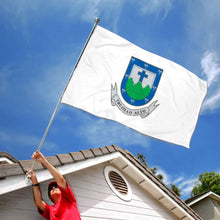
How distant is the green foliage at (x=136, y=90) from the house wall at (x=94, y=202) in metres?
2.03

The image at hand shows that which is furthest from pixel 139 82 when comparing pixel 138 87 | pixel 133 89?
pixel 133 89


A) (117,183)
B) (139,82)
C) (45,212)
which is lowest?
(45,212)

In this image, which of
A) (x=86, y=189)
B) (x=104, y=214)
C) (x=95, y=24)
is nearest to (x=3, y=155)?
(x=86, y=189)

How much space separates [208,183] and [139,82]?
34.6 metres

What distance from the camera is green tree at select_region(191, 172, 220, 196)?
1257 inches

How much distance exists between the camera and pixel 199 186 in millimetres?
34188

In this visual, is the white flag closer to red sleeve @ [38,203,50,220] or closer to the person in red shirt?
the person in red shirt

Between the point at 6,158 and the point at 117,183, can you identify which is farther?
the point at 6,158

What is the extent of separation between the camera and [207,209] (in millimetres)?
15250

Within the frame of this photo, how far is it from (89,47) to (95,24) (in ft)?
1.44

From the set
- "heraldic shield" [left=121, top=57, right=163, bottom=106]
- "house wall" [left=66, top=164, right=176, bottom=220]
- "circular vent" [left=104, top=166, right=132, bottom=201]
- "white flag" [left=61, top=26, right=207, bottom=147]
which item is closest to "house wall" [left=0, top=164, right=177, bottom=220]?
"house wall" [left=66, top=164, right=176, bottom=220]

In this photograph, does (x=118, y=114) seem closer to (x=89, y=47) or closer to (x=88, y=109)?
(x=88, y=109)

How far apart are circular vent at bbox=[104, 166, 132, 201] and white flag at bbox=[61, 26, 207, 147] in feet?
6.00

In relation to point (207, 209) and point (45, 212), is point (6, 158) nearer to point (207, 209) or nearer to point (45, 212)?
point (45, 212)
